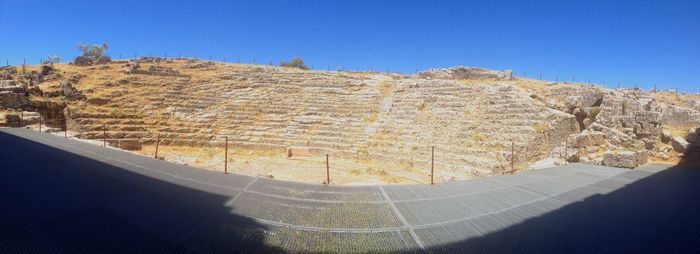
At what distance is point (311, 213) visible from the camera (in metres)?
4.79

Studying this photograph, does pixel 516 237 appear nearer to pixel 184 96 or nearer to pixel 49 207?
pixel 49 207

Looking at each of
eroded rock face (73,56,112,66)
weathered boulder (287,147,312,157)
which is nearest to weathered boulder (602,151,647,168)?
weathered boulder (287,147,312,157)

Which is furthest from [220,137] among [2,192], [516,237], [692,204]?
[692,204]

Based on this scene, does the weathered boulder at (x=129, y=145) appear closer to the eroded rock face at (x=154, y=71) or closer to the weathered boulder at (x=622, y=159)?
the eroded rock face at (x=154, y=71)

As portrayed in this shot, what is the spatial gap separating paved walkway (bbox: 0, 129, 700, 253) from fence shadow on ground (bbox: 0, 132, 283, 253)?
0.05 feet

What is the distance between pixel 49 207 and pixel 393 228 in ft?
14.1

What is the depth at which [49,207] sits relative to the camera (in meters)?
3.95

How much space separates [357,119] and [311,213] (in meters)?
14.4

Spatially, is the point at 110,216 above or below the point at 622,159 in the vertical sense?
below

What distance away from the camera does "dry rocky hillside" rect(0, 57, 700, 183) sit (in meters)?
11.9

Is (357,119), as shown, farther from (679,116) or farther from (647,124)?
(679,116)

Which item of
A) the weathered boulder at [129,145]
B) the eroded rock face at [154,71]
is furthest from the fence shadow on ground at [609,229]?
the eroded rock face at [154,71]

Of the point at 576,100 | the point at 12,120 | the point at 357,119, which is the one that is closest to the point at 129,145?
the point at 12,120

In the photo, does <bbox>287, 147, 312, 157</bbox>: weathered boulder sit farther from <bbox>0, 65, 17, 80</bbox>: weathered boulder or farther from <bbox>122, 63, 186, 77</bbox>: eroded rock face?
<bbox>0, 65, 17, 80</bbox>: weathered boulder
